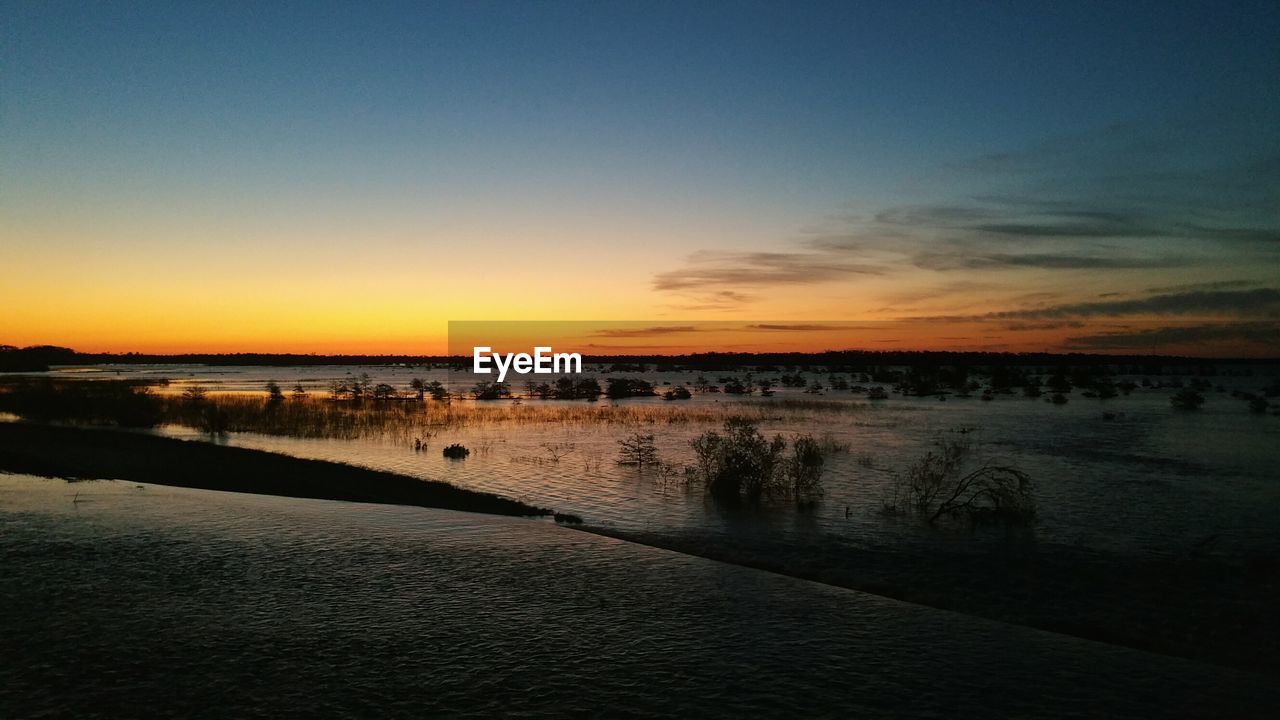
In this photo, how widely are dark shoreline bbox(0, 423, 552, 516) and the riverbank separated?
5.61m

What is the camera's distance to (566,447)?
34.4 metres

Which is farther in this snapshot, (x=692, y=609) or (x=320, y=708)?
(x=692, y=609)

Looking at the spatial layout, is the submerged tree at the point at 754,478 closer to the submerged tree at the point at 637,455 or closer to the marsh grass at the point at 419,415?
the submerged tree at the point at 637,455

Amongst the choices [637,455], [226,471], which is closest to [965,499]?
[637,455]

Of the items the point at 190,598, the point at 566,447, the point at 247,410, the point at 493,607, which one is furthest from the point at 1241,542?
the point at 247,410

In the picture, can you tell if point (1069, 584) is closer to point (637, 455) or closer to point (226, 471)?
point (637, 455)

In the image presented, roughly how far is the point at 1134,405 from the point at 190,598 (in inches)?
2722

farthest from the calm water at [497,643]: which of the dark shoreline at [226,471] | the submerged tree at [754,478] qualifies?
the submerged tree at [754,478]

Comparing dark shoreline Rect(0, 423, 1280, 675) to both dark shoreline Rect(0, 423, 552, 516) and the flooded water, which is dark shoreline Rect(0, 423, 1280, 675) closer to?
dark shoreline Rect(0, 423, 552, 516)

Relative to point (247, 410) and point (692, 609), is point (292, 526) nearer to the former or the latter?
point (692, 609)

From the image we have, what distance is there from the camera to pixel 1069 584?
45.3ft

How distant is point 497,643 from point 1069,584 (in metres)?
10.2

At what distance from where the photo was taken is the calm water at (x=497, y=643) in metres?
8.32

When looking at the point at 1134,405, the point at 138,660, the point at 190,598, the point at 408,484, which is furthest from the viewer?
the point at 1134,405
